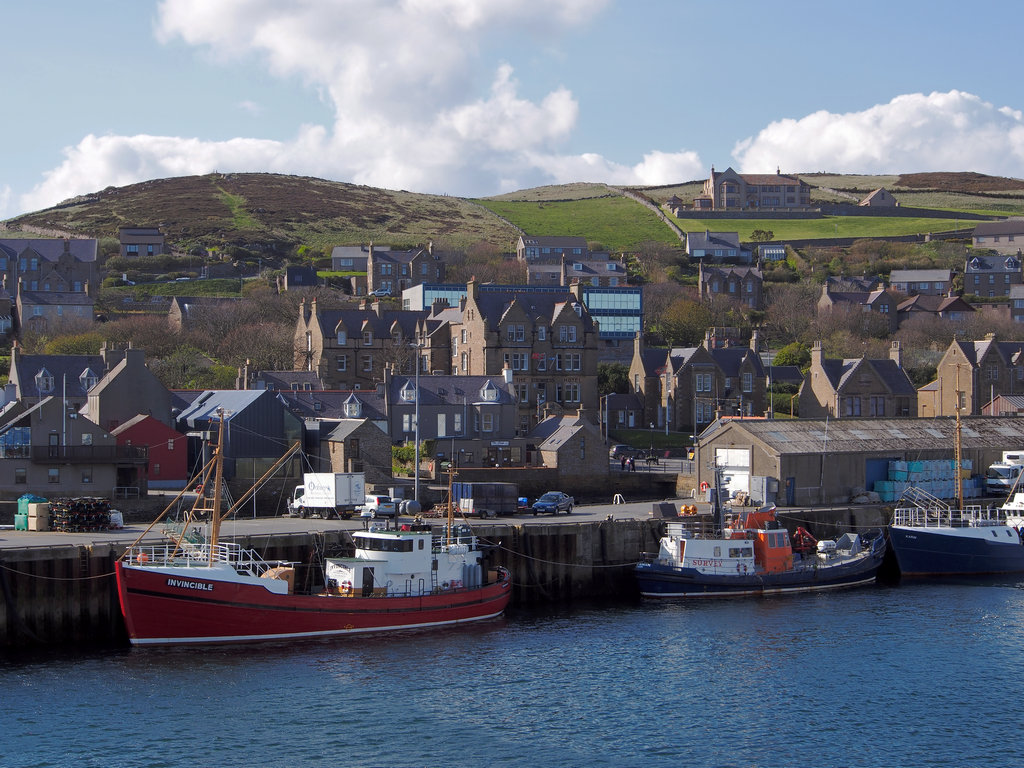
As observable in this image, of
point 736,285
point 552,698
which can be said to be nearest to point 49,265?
point 736,285

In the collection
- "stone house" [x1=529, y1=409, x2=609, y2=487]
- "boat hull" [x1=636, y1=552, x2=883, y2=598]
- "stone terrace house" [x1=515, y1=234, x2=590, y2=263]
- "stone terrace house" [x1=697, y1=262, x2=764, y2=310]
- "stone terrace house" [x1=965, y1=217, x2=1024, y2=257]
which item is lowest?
"boat hull" [x1=636, y1=552, x2=883, y2=598]

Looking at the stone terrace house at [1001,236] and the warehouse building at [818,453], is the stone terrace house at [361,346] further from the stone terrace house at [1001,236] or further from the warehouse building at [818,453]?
the stone terrace house at [1001,236]

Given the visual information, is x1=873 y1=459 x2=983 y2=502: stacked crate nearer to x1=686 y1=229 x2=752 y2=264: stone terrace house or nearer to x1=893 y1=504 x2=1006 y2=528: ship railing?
x1=893 y1=504 x2=1006 y2=528: ship railing

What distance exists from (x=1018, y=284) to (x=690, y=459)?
304 feet

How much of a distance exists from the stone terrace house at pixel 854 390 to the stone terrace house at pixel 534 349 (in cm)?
1805

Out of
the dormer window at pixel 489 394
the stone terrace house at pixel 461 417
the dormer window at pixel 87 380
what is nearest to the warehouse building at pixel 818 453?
the stone terrace house at pixel 461 417

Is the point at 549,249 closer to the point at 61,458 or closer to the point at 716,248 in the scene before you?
the point at 716,248

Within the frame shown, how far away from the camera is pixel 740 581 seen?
53.1 metres

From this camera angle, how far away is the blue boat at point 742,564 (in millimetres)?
52375

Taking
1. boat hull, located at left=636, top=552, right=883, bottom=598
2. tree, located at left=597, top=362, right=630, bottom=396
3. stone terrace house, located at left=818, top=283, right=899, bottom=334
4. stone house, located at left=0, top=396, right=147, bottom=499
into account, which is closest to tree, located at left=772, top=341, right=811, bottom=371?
tree, located at left=597, top=362, right=630, bottom=396

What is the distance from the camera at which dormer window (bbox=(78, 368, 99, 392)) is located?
7562 centimetres

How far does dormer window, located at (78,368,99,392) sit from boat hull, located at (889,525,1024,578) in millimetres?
49108

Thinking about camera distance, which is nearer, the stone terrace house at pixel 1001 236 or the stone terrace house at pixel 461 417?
the stone terrace house at pixel 461 417

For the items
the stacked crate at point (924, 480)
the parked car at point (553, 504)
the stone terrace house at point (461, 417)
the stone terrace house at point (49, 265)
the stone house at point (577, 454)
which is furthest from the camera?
the stone terrace house at point (49, 265)
